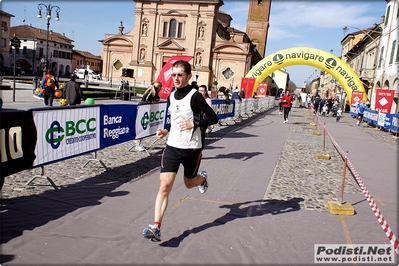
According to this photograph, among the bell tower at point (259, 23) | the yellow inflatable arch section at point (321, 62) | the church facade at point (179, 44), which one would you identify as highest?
the bell tower at point (259, 23)

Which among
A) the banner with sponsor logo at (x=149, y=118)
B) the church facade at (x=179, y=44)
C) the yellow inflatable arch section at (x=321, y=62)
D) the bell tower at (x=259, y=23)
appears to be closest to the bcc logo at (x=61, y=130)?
the banner with sponsor logo at (x=149, y=118)

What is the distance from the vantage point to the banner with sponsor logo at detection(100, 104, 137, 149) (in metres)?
7.47

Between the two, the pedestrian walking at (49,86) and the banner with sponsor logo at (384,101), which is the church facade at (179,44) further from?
the pedestrian walking at (49,86)

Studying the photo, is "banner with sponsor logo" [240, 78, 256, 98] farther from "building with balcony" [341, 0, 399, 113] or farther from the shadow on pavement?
the shadow on pavement

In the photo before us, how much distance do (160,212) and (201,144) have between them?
98 cm

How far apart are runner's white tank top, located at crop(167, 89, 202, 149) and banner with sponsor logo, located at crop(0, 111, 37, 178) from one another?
2423 mm

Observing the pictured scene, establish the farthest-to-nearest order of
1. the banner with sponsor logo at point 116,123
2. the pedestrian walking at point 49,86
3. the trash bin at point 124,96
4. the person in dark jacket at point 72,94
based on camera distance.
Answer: the trash bin at point 124,96, the pedestrian walking at point 49,86, the person in dark jacket at point 72,94, the banner with sponsor logo at point 116,123

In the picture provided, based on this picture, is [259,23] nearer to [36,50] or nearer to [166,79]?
[36,50]

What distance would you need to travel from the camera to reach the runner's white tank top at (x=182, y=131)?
13.6 feet

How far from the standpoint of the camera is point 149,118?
979 cm

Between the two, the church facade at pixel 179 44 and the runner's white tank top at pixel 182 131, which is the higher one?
the church facade at pixel 179 44

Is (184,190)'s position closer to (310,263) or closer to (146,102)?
(310,263)

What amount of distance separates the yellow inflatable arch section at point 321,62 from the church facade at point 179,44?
3159 cm

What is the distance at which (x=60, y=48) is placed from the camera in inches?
3531
